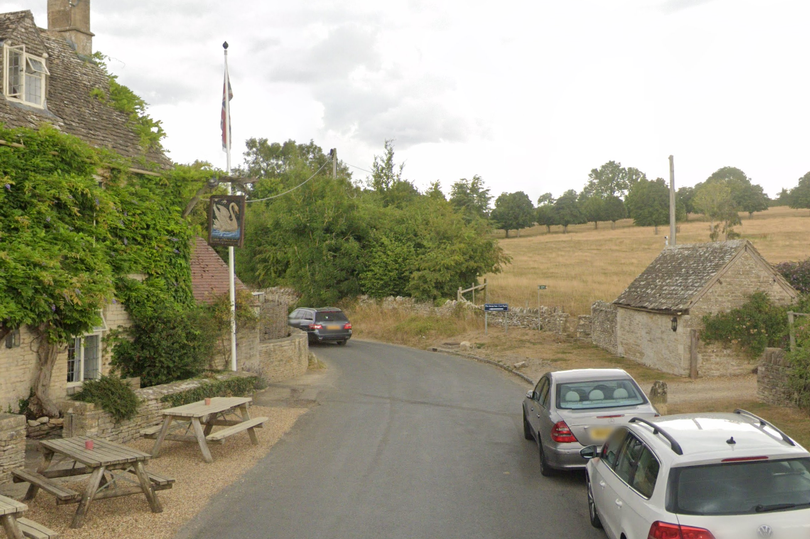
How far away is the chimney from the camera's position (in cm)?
1859

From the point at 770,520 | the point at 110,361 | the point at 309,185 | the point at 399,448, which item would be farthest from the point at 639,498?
the point at 309,185

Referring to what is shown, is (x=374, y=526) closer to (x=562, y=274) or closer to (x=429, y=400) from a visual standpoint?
(x=429, y=400)

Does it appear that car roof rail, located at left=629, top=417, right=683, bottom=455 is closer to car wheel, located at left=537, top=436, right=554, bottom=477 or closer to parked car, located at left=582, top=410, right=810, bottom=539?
parked car, located at left=582, top=410, right=810, bottom=539

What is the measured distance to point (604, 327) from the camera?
28.2 m

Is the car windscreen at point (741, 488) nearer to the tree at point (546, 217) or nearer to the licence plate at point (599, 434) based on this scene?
the licence plate at point (599, 434)

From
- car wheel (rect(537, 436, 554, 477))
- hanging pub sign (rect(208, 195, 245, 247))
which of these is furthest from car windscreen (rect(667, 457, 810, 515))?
hanging pub sign (rect(208, 195, 245, 247))

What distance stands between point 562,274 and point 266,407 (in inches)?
1417

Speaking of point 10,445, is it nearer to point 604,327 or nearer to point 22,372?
point 22,372

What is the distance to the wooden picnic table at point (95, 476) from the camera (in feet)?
26.5

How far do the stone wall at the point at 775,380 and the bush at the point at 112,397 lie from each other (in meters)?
13.9

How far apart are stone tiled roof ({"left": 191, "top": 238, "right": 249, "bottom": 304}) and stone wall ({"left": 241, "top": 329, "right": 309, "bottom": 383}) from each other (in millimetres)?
2276

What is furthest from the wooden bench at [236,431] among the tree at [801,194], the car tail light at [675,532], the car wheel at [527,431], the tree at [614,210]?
the tree at [801,194]

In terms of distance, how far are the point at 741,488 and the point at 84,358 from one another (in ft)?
44.4

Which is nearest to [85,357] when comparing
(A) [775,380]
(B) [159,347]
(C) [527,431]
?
(B) [159,347]
